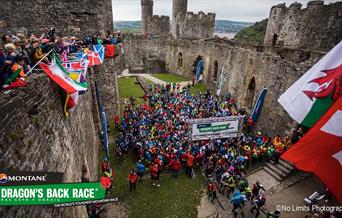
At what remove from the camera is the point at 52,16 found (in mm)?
15477

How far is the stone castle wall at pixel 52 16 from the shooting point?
48.3 feet

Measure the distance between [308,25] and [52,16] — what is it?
23642mm

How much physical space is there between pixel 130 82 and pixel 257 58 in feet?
59.7

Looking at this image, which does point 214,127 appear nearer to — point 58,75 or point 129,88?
point 58,75

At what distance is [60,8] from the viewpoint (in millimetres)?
15406

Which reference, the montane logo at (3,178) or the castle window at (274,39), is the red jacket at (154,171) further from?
the castle window at (274,39)

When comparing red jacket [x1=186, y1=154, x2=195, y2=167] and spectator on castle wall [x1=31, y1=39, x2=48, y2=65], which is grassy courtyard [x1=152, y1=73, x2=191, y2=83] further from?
spectator on castle wall [x1=31, y1=39, x2=48, y2=65]

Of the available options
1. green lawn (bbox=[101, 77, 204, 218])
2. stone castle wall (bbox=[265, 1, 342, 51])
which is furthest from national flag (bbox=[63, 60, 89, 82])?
stone castle wall (bbox=[265, 1, 342, 51])

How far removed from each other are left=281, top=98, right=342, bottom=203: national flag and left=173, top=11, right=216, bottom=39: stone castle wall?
1507 inches

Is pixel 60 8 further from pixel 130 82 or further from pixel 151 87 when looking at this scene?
pixel 130 82

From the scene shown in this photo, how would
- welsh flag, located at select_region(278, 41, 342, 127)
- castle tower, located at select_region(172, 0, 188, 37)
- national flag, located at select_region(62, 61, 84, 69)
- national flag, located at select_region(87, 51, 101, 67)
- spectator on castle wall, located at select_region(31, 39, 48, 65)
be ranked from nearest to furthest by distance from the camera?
welsh flag, located at select_region(278, 41, 342, 127) < spectator on castle wall, located at select_region(31, 39, 48, 65) < national flag, located at select_region(62, 61, 84, 69) < national flag, located at select_region(87, 51, 101, 67) < castle tower, located at select_region(172, 0, 188, 37)

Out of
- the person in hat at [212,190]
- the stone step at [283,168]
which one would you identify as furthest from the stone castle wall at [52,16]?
the stone step at [283,168]

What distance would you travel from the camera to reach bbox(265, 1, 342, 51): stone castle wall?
70.2 ft

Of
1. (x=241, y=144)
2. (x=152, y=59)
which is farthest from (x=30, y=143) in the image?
(x=152, y=59)
